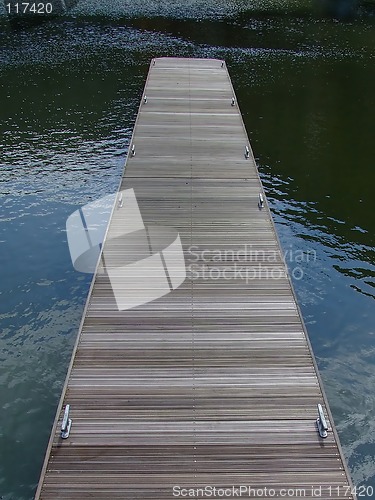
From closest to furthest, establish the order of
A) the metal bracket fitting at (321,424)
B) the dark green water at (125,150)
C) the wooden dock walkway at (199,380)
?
the wooden dock walkway at (199,380) → the metal bracket fitting at (321,424) → the dark green water at (125,150)

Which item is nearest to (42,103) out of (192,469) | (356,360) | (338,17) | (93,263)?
(93,263)

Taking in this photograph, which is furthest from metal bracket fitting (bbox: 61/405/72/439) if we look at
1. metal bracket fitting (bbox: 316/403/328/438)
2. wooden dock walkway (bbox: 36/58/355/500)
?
metal bracket fitting (bbox: 316/403/328/438)

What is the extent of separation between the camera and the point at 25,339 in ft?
50.0

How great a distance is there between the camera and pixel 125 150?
2570 centimetres

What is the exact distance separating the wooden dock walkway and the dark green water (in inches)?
128

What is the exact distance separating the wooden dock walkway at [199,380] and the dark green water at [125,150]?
10.6 ft

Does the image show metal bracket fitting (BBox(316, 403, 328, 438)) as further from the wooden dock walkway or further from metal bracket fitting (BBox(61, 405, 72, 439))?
metal bracket fitting (BBox(61, 405, 72, 439))

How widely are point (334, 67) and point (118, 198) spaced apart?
26.7m

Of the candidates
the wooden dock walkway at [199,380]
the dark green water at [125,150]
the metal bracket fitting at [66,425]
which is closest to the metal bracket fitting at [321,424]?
the wooden dock walkway at [199,380]

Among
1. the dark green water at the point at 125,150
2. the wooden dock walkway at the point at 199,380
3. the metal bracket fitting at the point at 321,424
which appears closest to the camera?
the wooden dock walkway at the point at 199,380

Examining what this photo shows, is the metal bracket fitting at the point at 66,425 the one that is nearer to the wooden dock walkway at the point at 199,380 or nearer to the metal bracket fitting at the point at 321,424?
the wooden dock walkway at the point at 199,380

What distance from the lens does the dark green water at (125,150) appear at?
1404cm

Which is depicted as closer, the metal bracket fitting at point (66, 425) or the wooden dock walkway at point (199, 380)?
the wooden dock walkway at point (199, 380)

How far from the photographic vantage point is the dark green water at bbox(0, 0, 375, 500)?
14.0m
